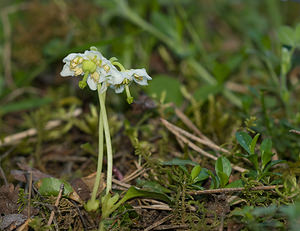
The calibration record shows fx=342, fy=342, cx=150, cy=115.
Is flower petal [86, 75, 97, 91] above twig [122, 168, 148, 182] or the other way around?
above

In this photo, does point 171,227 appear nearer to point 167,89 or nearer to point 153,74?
point 167,89

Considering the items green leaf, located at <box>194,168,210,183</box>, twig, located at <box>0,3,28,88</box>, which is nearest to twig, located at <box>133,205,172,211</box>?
green leaf, located at <box>194,168,210,183</box>

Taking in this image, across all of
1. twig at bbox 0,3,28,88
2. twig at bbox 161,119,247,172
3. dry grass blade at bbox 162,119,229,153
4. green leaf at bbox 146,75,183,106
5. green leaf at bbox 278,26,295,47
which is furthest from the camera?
twig at bbox 0,3,28,88

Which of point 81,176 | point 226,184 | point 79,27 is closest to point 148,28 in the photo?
point 79,27

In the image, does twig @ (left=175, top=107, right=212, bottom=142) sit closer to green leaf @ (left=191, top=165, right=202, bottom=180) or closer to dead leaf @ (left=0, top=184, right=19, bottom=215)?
green leaf @ (left=191, top=165, right=202, bottom=180)

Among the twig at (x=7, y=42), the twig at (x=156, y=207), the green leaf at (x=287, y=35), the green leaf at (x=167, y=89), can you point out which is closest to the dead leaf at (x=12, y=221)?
the twig at (x=156, y=207)

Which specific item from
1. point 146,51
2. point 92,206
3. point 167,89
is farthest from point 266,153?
point 146,51
